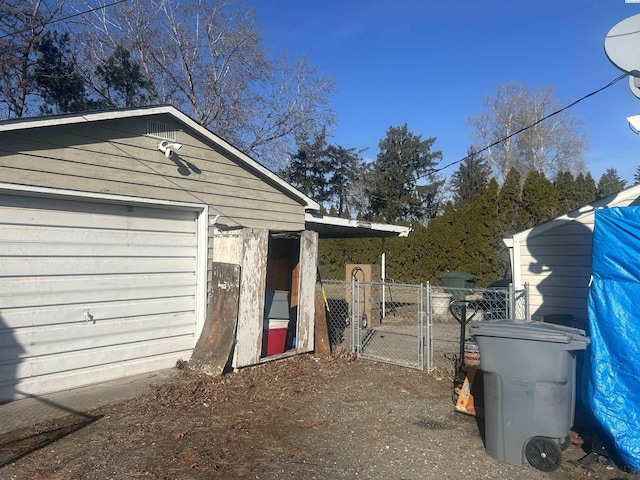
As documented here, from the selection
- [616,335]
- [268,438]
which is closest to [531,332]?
[616,335]

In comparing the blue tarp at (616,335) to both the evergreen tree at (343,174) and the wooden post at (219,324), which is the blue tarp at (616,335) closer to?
the wooden post at (219,324)

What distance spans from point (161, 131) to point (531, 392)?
548 cm

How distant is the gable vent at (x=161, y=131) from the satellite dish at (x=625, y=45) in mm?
5284

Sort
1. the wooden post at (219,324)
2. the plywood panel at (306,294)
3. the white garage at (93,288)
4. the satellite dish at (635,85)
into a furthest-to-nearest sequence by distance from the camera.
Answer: the plywood panel at (306,294) < the wooden post at (219,324) < the white garage at (93,288) < the satellite dish at (635,85)

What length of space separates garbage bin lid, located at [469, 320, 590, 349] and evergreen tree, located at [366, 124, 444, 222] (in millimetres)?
28497

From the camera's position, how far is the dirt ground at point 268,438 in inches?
150

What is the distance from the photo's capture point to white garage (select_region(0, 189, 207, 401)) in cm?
537

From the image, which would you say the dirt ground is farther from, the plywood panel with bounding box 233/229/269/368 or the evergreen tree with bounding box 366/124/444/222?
the evergreen tree with bounding box 366/124/444/222

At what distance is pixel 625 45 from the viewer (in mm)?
4703

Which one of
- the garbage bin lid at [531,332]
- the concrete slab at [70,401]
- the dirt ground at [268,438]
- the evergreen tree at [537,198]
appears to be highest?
the evergreen tree at [537,198]

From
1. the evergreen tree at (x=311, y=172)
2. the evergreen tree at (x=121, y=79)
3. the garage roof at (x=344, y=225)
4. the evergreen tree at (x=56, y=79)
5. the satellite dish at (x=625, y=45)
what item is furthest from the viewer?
the evergreen tree at (x=311, y=172)

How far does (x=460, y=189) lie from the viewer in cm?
3634

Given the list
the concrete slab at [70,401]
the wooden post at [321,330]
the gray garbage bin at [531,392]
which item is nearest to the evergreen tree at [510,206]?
the wooden post at [321,330]

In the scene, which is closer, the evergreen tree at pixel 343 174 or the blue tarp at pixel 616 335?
the blue tarp at pixel 616 335
